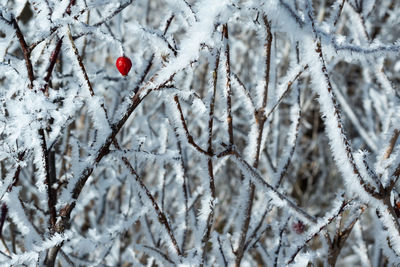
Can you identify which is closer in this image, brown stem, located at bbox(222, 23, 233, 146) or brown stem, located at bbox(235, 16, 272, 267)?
brown stem, located at bbox(222, 23, 233, 146)

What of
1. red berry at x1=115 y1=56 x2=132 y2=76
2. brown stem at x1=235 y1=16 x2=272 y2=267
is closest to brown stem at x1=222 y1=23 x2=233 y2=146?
brown stem at x1=235 y1=16 x2=272 y2=267

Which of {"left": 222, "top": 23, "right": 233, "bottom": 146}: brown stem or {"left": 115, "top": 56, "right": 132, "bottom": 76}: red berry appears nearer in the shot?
{"left": 222, "top": 23, "right": 233, "bottom": 146}: brown stem

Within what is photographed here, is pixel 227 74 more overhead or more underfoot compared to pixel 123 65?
more underfoot

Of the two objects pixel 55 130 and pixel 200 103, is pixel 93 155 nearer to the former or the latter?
pixel 55 130

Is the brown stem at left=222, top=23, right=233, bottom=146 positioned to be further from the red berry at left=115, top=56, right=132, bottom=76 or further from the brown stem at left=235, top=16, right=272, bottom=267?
the red berry at left=115, top=56, right=132, bottom=76

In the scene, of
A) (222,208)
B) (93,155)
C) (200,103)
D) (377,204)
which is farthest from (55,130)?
(222,208)

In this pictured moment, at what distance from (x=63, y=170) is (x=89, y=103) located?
85cm

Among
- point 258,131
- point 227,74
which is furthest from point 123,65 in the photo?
point 258,131

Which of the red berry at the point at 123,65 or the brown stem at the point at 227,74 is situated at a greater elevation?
the red berry at the point at 123,65

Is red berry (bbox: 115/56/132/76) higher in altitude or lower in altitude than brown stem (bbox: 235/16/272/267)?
higher

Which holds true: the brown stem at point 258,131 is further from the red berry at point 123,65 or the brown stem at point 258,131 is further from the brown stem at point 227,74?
the red berry at point 123,65

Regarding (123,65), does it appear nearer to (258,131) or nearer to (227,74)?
(227,74)

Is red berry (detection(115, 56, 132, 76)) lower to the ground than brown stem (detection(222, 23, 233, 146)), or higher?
higher

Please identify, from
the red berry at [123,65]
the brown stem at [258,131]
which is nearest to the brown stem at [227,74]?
the brown stem at [258,131]
